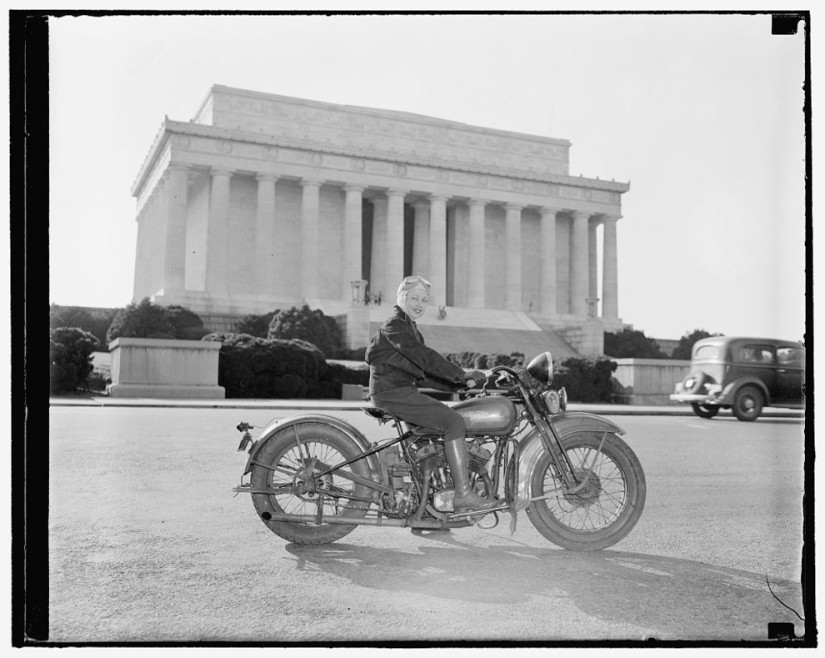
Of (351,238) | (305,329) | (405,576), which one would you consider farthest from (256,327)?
(405,576)

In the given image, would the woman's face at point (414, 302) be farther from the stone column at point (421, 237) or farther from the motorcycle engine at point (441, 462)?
the stone column at point (421, 237)

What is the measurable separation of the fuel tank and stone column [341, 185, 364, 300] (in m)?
45.9

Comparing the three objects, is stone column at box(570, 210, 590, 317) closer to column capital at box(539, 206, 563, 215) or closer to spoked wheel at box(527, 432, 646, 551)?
column capital at box(539, 206, 563, 215)

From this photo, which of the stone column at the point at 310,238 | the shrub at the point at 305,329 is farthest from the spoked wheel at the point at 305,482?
the stone column at the point at 310,238

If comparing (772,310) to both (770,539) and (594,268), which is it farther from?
(594,268)

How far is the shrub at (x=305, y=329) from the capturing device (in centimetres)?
3150

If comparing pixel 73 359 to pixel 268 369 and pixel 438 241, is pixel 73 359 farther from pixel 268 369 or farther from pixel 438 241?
pixel 438 241

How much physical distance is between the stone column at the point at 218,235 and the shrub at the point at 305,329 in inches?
610

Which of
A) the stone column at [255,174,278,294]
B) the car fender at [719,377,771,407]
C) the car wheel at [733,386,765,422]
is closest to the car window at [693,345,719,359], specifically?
the car fender at [719,377,771,407]

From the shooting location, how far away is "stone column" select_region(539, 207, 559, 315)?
55.8m

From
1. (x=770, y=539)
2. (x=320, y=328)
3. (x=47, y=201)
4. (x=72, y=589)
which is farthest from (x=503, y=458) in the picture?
(x=320, y=328)

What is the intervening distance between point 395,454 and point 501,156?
168 ft

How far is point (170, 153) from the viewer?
46.3m

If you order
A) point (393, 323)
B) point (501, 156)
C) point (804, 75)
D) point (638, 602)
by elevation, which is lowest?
point (638, 602)
